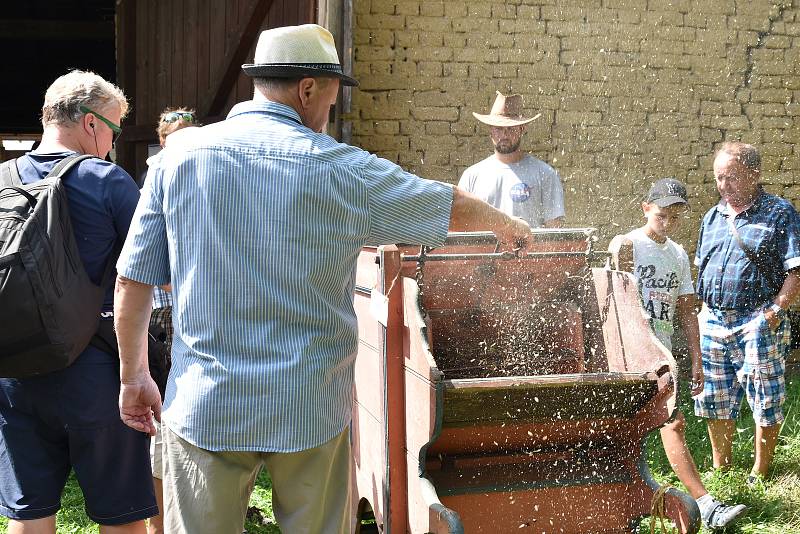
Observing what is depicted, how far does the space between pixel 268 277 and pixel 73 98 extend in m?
1.27

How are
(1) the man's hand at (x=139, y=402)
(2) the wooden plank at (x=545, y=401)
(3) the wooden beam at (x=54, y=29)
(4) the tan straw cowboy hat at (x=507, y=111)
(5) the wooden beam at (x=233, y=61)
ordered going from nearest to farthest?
1. (1) the man's hand at (x=139, y=402)
2. (2) the wooden plank at (x=545, y=401)
3. (4) the tan straw cowboy hat at (x=507, y=111)
4. (5) the wooden beam at (x=233, y=61)
5. (3) the wooden beam at (x=54, y=29)

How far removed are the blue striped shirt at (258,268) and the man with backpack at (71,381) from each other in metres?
0.63

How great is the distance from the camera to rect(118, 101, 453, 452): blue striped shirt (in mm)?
2107

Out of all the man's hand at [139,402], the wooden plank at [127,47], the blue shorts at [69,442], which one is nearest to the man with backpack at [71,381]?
the blue shorts at [69,442]

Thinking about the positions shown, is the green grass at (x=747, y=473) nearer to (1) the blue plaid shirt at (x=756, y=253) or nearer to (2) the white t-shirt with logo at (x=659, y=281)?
(2) the white t-shirt with logo at (x=659, y=281)

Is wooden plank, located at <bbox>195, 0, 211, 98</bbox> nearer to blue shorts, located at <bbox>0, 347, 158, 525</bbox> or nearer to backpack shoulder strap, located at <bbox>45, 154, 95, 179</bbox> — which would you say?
backpack shoulder strap, located at <bbox>45, 154, 95, 179</bbox>

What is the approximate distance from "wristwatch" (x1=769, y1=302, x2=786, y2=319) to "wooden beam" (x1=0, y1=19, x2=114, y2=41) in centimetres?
1075

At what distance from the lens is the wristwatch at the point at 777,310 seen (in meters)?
4.86

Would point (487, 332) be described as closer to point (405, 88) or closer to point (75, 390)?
point (75, 390)

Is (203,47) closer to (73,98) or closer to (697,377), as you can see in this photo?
(73,98)

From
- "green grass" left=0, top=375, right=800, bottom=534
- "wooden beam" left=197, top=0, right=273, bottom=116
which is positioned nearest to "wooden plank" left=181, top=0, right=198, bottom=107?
"wooden beam" left=197, top=0, right=273, bottom=116

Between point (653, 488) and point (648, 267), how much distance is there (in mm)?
1820

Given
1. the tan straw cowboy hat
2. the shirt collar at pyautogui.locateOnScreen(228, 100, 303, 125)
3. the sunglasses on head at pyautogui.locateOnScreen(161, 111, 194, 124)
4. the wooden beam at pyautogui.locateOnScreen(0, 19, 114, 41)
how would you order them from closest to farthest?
the shirt collar at pyautogui.locateOnScreen(228, 100, 303, 125)
the sunglasses on head at pyautogui.locateOnScreen(161, 111, 194, 124)
the tan straw cowboy hat
the wooden beam at pyautogui.locateOnScreen(0, 19, 114, 41)

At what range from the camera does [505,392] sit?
9.98 ft
